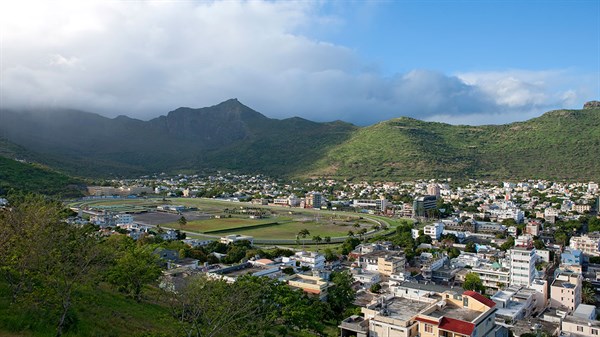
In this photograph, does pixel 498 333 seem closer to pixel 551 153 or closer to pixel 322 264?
pixel 322 264

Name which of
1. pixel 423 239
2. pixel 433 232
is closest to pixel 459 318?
pixel 423 239

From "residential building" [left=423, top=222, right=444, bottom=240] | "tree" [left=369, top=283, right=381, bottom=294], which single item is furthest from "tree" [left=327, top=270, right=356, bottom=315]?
"residential building" [left=423, top=222, right=444, bottom=240]

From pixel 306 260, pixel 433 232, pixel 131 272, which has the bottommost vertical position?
pixel 306 260

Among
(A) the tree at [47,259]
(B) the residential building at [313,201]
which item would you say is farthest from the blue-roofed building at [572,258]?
(B) the residential building at [313,201]

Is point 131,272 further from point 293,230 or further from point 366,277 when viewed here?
point 293,230

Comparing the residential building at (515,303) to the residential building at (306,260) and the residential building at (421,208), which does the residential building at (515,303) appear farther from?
the residential building at (421,208)
